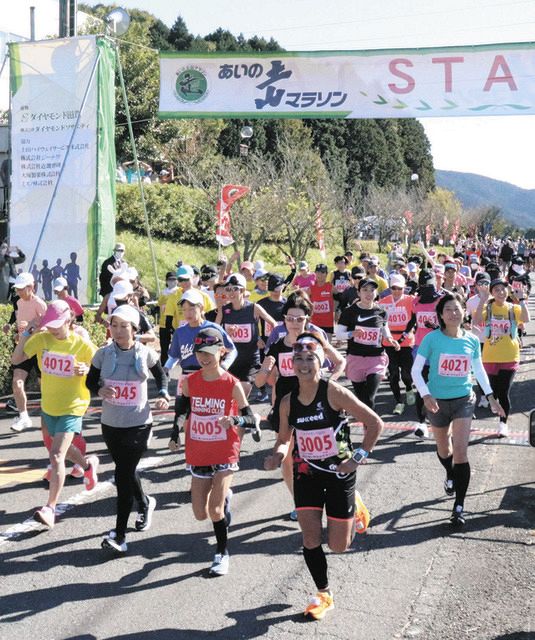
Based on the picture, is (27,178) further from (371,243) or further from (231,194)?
(371,243)

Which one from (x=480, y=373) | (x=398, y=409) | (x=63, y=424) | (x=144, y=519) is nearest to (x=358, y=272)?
(x=398, y=409)

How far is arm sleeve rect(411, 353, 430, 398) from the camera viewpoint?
21.9 feet

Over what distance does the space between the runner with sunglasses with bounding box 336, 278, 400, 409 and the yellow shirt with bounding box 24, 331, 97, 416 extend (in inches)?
120

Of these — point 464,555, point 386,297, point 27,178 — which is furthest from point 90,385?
point 27,178

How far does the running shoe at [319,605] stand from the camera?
4.81 m

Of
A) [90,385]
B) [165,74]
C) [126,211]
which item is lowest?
[90,385]

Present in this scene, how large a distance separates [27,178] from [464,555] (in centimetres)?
1219

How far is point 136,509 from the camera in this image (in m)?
7.01

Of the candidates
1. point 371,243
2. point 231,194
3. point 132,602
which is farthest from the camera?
point 371,243

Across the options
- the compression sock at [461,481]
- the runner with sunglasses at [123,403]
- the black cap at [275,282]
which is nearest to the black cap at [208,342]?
the runner with sunglasses at [123,403]

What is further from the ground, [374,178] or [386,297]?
[374,178]

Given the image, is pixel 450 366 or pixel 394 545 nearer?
pixel 394 545

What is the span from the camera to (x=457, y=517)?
6.43 meters

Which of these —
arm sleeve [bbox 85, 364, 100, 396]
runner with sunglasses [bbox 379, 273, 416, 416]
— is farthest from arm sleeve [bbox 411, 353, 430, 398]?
runner with sunglasses [bbox 379, 273, 416, 416]
